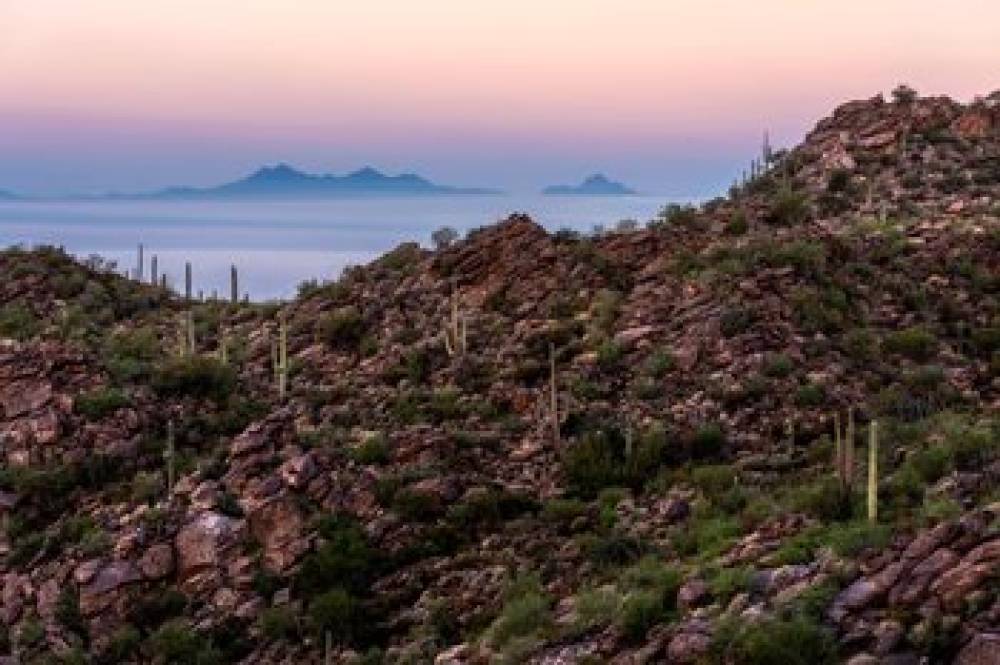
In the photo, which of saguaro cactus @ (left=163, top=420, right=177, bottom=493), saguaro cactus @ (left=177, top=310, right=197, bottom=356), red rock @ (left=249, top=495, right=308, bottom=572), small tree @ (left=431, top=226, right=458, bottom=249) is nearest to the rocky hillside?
red rock @ (left=249, top=495, right=308, bottom=572)

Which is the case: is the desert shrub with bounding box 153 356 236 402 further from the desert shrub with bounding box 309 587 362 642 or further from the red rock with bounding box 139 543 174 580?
the desert shrub with bounding box 309 587 362 642

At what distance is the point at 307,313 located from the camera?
33719mm

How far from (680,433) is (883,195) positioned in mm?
18487

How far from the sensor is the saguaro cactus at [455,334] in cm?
2836

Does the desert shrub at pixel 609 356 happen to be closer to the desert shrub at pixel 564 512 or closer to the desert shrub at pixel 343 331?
the desert shrub at pixel 564 512

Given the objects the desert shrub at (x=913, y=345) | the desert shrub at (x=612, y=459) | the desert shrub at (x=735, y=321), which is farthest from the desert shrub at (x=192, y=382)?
the desert shrub at (x=913, y=345)

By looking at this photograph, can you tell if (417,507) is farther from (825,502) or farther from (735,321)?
(735,321)

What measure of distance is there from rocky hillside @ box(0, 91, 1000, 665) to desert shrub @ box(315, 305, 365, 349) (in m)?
0.09

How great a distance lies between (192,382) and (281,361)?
6.78ft

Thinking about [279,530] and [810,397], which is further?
[810,397]

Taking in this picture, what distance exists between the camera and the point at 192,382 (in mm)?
28516

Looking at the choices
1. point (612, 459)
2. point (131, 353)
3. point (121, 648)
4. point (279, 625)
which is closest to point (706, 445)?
point (612, 459)

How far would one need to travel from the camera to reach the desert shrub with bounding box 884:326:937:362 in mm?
25062

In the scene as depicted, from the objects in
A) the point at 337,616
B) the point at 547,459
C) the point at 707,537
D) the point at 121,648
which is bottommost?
the point at 121,648
